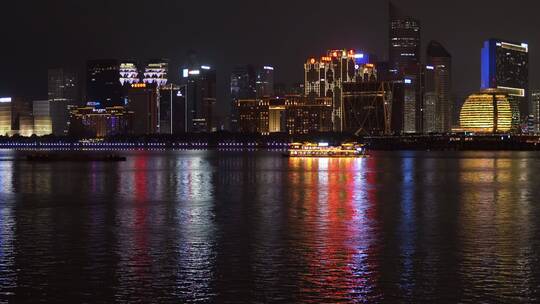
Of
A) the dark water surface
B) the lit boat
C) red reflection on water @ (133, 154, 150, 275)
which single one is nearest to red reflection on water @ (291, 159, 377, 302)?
the dark water surface

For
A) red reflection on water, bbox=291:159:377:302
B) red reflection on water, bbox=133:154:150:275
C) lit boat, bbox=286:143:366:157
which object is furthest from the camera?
lit boat, bbox=286:143:366:157

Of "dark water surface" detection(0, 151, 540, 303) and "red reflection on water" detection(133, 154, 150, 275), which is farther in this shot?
"red reflection on water" detection(133, 154, 150, 275)

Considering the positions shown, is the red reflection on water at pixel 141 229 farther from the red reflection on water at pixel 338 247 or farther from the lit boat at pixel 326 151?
the lit boat at pixel 326 151

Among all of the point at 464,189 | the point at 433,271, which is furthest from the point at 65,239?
the point at 464,189

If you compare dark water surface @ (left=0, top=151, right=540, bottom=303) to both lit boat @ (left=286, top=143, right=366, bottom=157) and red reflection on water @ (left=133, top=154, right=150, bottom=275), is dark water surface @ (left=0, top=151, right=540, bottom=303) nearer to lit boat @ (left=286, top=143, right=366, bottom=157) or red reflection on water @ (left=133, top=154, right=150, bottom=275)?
red reflection on water @ (left=133, top=154, right=150, bottom=275)

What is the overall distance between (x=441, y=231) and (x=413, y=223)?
3.32 meters

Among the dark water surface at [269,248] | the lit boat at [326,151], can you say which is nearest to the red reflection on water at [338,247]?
the dark water surface at [269,248]

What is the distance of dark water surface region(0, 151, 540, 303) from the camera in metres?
22.4

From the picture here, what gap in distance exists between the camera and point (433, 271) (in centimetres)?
2544

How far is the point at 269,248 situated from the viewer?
1192 inches

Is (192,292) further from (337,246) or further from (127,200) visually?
(127,200)

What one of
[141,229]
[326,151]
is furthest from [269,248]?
[326,151]

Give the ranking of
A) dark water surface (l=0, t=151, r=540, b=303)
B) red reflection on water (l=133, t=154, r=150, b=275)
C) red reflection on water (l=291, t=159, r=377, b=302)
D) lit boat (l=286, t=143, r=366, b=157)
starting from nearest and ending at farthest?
1. dark water surface (l=0, t=151, r=540, b=303)
2. red reflection on water (l=291, t=159, r=377, b=302)
3. red reflection on water (l=133, t=154, r=150, b=275)
4. lit boat (l=286, t=143, r=366, b=157)

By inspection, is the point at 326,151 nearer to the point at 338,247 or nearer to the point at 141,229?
the point at 141,229
